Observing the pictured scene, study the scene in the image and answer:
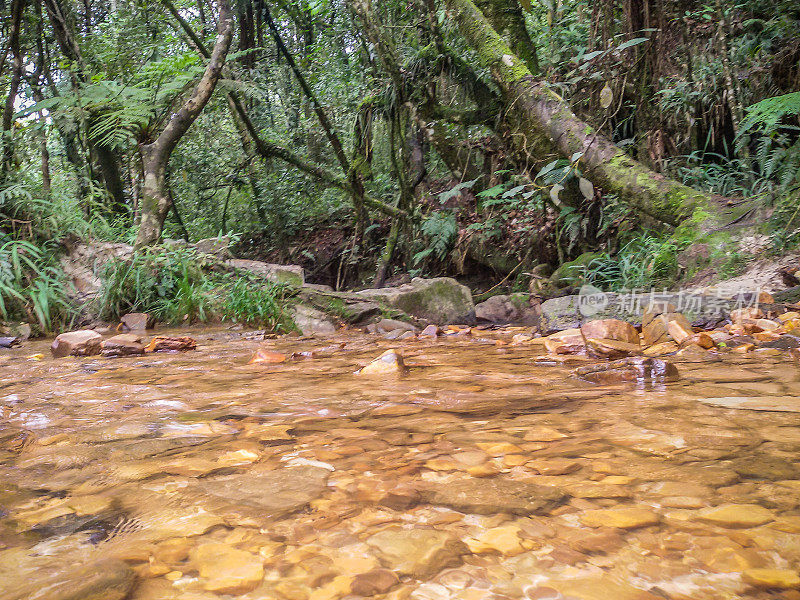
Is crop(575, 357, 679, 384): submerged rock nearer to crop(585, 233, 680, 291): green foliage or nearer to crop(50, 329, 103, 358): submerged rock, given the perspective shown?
crop(585, 233, 680, 291): green foliage

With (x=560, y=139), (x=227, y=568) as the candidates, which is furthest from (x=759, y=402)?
(x=560, y=139)

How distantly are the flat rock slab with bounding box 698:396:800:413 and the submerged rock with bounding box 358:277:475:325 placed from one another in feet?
12.6

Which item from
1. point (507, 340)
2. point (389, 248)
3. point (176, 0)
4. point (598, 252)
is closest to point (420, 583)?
point (507, 340)

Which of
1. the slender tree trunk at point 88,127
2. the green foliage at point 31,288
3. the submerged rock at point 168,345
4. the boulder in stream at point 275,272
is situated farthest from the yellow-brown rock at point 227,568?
the slender tree trunk at point 88,127

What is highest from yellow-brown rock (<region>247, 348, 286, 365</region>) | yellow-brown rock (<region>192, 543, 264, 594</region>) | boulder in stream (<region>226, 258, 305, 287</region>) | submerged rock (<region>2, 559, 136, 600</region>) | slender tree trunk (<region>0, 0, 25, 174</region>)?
slender tree trunk (<region>0, 0, 25, 174</region>)

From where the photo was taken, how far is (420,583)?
0.69 m

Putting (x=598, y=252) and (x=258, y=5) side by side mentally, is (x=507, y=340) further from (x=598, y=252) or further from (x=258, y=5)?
(x=258, y=5)

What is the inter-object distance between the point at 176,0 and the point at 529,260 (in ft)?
25.1

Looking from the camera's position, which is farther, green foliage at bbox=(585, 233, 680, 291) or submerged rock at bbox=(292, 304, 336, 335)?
submerged rock at bbox=(292, 304, 336, 335)

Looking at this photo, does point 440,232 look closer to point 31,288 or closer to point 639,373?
point 31,288

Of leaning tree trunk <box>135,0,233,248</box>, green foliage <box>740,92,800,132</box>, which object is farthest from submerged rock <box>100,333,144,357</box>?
green foliage <box>740,92,800,132</box>

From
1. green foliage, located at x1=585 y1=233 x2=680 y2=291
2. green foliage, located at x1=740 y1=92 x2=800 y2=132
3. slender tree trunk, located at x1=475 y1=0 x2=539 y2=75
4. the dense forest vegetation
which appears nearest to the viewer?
green foliage, located at x1=740 y1=92 x2=800 y2=132

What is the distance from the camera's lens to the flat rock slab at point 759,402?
136 cm

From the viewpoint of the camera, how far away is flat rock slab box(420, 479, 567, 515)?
2.92 feet
